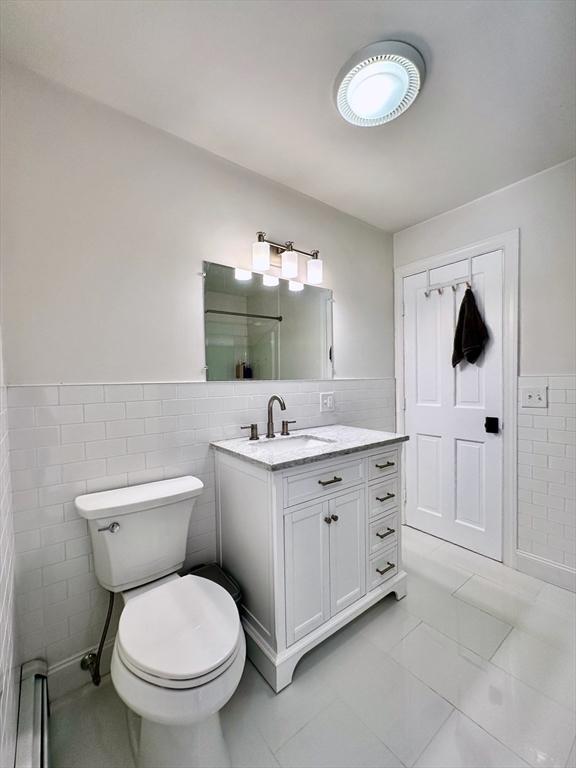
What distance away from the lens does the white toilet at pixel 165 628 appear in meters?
0.87

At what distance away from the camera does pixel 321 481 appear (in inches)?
55.3

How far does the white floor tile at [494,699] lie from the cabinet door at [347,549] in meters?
0.31

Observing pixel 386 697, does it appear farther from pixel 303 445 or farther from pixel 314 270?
pixel 314 270

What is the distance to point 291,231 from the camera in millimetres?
2014

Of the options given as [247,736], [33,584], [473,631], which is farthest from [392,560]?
[33,584]

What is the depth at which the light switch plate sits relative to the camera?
6.23 ft

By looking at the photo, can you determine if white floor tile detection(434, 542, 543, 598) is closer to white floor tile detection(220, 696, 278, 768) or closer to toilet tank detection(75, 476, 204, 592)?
white floor tile detection(220, 696, 278, 768)

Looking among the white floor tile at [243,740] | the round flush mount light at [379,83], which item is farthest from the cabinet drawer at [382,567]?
the round flush mount light at [379,83]

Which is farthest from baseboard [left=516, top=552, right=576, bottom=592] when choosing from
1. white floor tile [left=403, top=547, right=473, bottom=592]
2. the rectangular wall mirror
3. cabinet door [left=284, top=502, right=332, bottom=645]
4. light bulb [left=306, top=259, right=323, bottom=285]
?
light bulb [left=306, top=259, right=323, bottom=285]

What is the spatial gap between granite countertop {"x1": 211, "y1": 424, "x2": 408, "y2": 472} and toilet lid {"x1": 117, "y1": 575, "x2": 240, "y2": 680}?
0.50m

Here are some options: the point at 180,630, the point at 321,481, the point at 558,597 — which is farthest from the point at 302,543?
the point at 558,597

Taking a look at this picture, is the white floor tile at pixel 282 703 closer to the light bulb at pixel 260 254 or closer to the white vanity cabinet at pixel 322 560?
the white vanity cabinet at pixel 322 560

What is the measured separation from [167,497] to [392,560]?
126 cm

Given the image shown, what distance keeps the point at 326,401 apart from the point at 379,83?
1587mm
